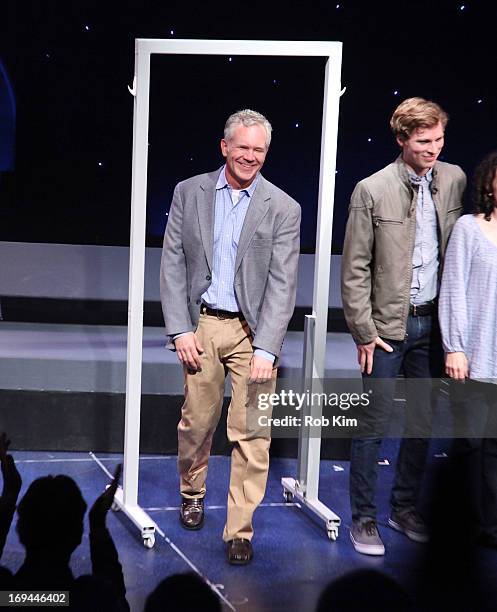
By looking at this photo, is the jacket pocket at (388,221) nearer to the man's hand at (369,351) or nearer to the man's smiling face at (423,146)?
the man's smiling face at (423,146)

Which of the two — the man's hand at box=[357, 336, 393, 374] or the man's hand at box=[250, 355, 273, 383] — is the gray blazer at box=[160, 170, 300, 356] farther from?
the man's hand at box=[357, 336, 393, 374]

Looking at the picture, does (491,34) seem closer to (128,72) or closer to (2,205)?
(128,72)

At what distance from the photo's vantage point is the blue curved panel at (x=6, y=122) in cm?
473

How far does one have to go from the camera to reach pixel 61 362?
13.6 ft

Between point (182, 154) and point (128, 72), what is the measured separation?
473 mm

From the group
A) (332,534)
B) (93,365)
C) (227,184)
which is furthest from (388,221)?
(93,365)

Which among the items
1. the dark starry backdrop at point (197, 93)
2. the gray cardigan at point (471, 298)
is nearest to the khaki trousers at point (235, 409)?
the gray cardigan at point (471, 298)

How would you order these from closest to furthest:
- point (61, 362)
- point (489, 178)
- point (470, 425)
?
1. point (489, 178)
2. point (470, 425)
3. point (61, 362)

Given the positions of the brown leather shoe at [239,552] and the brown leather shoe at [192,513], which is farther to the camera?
the brown leather shoe at [192,513]

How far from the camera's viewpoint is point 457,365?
117 inches

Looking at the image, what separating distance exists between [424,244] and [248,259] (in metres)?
0.56

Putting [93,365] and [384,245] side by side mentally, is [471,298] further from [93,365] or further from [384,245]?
[93,365]

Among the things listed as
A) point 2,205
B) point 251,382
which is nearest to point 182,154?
point 2,205

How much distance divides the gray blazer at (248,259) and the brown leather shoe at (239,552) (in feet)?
1.98
